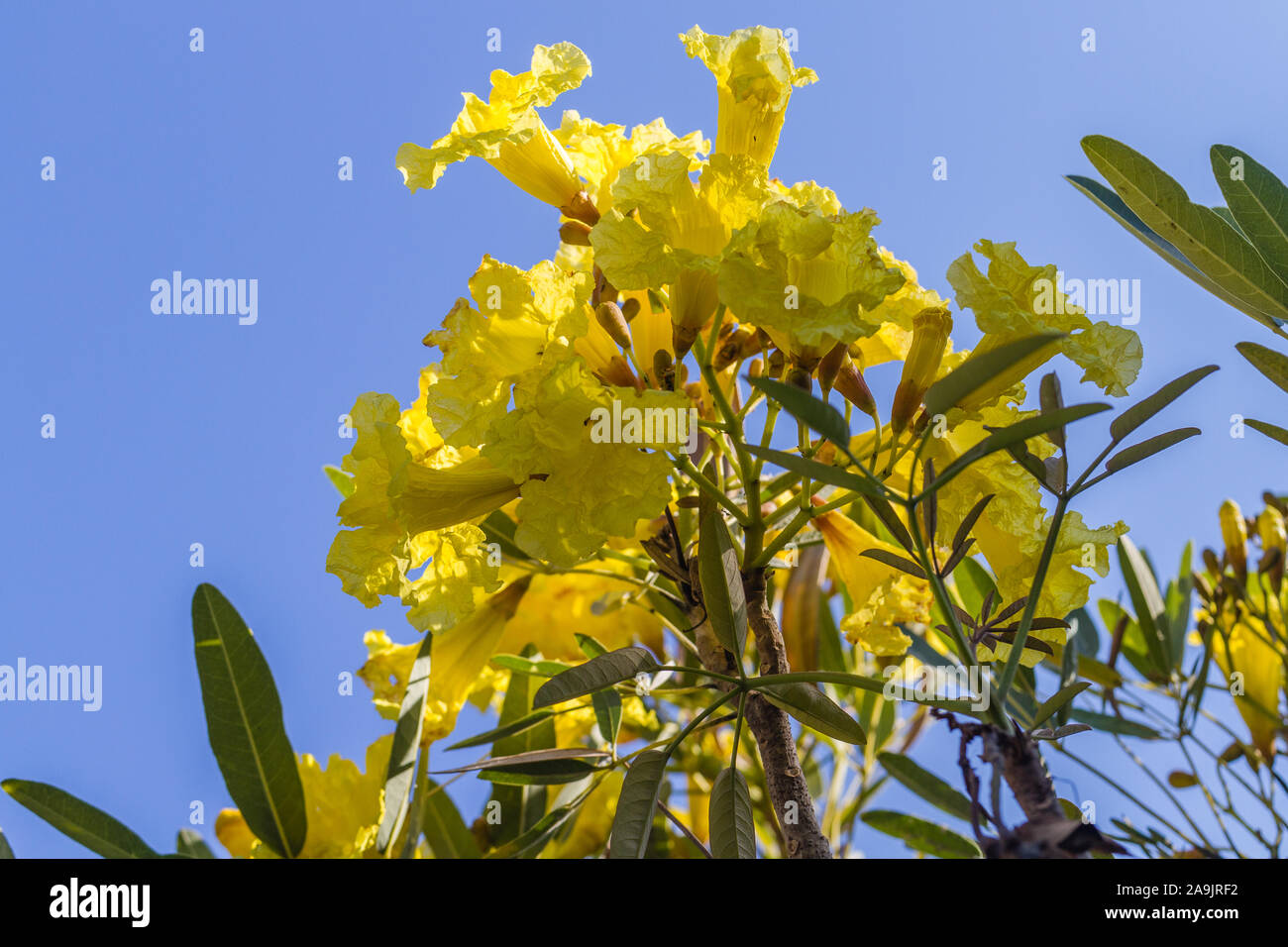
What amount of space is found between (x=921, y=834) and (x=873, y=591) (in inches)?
Result: 16.8

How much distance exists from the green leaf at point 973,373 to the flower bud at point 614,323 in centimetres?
33

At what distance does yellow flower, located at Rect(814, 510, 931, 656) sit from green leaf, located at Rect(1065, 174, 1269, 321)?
456mm

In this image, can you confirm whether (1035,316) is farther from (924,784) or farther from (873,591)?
(924,784)

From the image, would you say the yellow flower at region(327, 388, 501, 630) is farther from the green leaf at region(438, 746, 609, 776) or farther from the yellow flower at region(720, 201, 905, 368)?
the yellow flower at region(720, 201, 905, 368)

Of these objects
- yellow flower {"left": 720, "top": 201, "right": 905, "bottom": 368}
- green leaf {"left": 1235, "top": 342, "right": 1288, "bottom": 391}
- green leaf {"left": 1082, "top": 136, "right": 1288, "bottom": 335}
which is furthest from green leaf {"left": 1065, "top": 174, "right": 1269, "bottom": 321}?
yellow flower {"left": 720, "top": 201, "right": 905, "bottom": 368}

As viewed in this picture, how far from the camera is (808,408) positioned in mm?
689

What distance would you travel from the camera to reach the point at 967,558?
4.97ft

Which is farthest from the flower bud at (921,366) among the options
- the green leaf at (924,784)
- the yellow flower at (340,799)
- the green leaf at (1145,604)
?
the green leaf at (1145,604)

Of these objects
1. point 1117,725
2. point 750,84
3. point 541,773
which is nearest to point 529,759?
point 541,773

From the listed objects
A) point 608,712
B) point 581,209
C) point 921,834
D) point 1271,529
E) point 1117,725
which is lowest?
point 921,834
